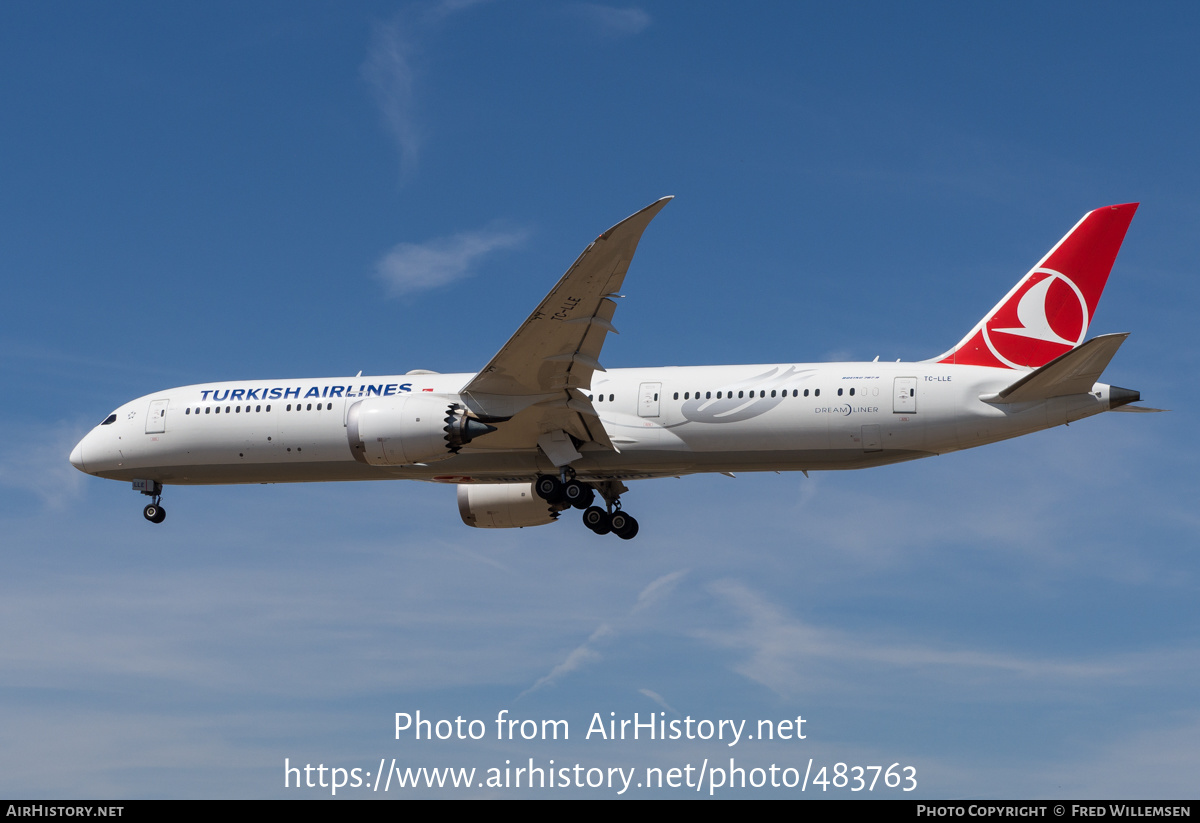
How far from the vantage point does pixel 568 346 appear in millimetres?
24188

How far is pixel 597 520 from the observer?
93.0 feet

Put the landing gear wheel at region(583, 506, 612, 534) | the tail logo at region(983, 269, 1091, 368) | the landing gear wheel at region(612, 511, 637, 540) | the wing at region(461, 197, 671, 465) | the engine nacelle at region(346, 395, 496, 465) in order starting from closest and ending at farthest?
the wing at region(461, 197, 671, 465) < the engine nacelle at region(346, 395, 496, 465) < the tail logo at region(983, 269, 1091, 368) < the landing gear wheel at region(583, 506, 612, 534) < the landing gear wheel at region(612, 511, 637, 540)

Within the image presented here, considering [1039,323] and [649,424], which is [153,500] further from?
[1039,323]

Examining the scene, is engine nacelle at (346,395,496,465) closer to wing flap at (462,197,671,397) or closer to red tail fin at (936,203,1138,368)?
wing flap at (462,197,671,397)

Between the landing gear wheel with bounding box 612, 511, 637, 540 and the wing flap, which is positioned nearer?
the wing flap

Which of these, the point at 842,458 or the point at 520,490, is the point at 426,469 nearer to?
the point at 520,490

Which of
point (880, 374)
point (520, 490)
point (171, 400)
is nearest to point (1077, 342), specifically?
point (880, 374)

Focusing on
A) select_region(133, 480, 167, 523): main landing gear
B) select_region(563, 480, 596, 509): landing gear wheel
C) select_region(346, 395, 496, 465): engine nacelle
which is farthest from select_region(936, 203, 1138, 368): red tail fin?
select_region(133, 480, 167, 523): main landing gear


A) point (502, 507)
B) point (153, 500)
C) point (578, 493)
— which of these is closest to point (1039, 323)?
point (578, 493)

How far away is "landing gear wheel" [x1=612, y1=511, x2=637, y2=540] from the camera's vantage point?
95.2 feet

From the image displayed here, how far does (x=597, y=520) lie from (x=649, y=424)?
124 inches
